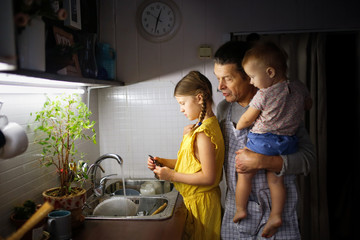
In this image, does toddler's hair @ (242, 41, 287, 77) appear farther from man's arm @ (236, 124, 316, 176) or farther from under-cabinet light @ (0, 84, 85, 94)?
under-cabinet light @ (0, 84, 85, 94)

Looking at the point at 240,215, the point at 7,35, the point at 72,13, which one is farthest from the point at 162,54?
the point at 7,35

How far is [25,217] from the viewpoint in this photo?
1.35 meters

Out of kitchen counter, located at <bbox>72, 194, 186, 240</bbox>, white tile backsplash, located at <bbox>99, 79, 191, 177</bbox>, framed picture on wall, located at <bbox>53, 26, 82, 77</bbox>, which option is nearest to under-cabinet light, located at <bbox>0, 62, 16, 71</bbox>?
framed picture on wall, located at <bbox>53, 26, 82, 77</bbox>

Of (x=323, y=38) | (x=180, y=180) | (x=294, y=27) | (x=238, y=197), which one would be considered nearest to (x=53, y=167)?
(x=180, y=180)

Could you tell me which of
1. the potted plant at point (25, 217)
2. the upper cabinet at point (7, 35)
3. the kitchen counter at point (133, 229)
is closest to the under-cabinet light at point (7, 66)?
the upper cabinet at point (7, 35)

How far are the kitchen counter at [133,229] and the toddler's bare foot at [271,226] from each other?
416 mm

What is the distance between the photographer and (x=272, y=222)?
149 centimetres

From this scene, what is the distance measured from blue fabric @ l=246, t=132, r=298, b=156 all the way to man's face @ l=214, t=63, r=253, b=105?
25cm

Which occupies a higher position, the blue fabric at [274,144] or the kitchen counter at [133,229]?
the blue fabric at [274,144]

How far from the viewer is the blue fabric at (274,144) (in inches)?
57.4

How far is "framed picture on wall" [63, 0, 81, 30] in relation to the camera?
166cm

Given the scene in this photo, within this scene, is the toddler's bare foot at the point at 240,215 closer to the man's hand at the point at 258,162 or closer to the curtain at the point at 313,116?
the man's hand at the point at 258,162

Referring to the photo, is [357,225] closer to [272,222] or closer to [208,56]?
[272,222]

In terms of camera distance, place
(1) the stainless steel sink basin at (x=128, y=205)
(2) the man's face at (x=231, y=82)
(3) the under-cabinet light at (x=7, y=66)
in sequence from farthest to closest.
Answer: (1) the stainless steel sink basin at (x=128, y=205), (2) the man's face at (x=231, y=82), (3) the under-cabinet light at (x=7, y=66)
